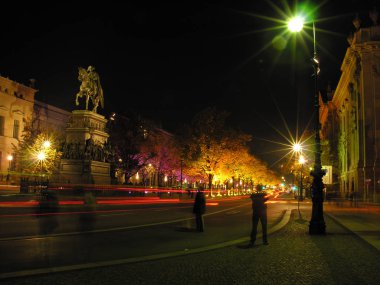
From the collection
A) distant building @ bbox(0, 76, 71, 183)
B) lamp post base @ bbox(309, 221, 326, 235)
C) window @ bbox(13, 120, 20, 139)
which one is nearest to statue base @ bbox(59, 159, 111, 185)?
distant building @ bbox(0, 76, 71, 183)

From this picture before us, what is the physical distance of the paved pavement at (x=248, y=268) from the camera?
28.1 ft

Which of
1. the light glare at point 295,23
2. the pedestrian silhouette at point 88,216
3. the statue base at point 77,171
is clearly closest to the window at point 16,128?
the statue base at point 77,171

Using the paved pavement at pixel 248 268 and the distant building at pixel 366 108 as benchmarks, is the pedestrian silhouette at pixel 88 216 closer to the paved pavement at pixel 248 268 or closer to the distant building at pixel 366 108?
the paved pavement at pixel 248 268

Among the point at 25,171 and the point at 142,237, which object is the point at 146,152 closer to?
the point at 25,171

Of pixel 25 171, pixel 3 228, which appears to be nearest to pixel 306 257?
pixel 3 228

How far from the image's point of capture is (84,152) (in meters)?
39.3

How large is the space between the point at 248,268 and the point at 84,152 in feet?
102

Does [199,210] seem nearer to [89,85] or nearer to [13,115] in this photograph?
[89,85]

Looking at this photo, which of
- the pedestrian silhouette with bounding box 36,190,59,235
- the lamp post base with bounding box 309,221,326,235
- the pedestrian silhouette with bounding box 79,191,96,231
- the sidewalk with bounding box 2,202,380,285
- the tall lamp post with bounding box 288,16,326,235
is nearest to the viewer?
the sidewalk with bounding box 2,202,380,285

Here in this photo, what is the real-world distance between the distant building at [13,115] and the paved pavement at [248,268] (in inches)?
2053

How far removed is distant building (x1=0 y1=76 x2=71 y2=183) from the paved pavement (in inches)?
2053

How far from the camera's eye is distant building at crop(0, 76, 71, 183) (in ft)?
210

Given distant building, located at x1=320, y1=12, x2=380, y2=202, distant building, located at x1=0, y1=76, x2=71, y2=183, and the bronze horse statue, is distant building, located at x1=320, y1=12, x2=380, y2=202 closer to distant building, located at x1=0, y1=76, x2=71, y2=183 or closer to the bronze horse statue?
the bronze horse statue

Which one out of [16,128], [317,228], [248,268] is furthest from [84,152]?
[16,128]
